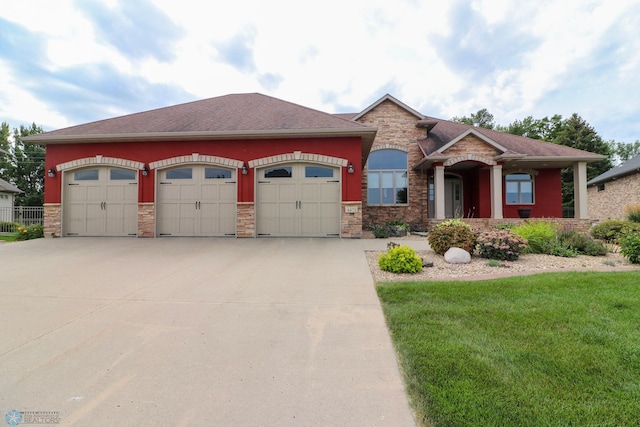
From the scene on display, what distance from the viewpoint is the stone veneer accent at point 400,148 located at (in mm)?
14781

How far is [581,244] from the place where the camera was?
7535mm

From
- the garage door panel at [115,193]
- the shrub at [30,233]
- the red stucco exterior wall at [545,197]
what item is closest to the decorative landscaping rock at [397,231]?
the red stucco exterior wall at [545,197]

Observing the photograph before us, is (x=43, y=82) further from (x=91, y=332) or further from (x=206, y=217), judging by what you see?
(x=91, y=332)

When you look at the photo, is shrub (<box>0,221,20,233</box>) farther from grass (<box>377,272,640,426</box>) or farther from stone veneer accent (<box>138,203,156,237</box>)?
grass (<box>377,272,640,426</box>)

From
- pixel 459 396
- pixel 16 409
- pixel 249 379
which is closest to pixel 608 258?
pixel 459 396

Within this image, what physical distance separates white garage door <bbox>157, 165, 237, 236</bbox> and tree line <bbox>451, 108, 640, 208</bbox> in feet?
86.6

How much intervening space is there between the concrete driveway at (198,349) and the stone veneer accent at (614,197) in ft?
77.4

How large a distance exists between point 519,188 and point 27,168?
49.2m

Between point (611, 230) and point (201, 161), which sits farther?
point (201, 161)

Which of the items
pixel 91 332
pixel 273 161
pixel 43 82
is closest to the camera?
pixel 91 332

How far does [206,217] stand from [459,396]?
32.8 feet

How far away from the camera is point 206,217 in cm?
1052

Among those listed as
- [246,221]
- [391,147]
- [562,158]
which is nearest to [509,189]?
[562,158]

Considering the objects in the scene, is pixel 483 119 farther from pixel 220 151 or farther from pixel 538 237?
pixel 220 151
